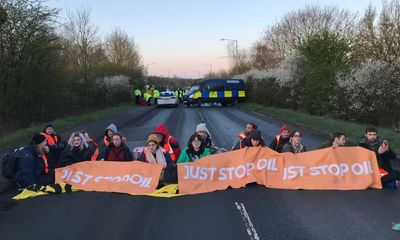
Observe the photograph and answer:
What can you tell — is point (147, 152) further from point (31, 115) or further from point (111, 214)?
point (31, 115)

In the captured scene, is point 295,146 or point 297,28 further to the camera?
point 297,28

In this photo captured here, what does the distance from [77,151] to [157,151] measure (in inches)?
77.4

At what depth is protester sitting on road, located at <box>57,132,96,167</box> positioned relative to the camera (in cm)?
1021

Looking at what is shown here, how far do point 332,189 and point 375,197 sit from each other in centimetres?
84

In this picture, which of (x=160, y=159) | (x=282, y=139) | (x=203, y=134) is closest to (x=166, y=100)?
(x=282, y=139)

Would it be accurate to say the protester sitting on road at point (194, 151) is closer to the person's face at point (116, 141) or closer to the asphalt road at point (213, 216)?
the asphalt road at point (213, 216)

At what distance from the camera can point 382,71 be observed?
1953cm

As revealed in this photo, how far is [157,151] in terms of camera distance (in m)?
9.72

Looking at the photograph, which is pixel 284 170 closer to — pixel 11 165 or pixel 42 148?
pixel 42 148

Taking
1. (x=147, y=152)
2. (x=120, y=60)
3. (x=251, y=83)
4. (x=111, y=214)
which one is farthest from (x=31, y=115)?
(x=120, y=60)

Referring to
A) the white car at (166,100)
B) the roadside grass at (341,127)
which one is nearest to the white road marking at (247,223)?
the roadside grass at (341,127)

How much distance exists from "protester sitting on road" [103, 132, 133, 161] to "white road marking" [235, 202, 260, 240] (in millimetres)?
3196

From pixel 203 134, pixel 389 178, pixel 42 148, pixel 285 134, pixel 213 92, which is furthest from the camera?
pixel 213 92

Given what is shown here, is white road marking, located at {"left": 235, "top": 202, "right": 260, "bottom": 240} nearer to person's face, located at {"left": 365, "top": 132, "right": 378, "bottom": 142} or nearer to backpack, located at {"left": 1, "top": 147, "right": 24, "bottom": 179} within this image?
person's face, located at {"left": 365, "top": 132, "right": 378, "bottom": 142}
